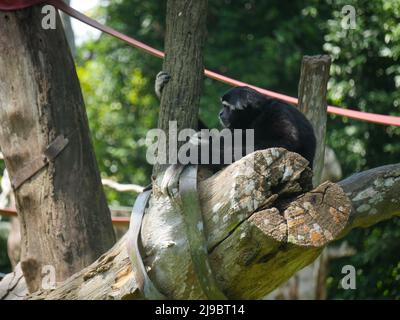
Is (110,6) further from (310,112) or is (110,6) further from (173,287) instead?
(173,287)

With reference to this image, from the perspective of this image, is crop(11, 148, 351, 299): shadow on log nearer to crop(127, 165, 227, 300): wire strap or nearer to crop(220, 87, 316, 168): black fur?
crop(127, 165, 227, 300): wire strap

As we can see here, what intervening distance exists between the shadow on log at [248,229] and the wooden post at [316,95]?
185 centimetres

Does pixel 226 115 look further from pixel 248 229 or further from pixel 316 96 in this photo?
pixel 248 229

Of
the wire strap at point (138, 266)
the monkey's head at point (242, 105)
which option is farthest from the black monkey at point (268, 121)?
the wire strap at point (138, 266)

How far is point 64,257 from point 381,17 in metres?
6.69

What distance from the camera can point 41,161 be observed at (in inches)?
203

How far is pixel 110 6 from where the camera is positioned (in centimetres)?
1427

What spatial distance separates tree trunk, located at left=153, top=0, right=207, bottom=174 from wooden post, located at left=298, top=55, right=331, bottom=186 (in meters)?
1.14

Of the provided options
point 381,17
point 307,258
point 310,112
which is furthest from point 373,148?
point 307,258

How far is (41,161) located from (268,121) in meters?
1.94

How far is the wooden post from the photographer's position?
18.5ft
